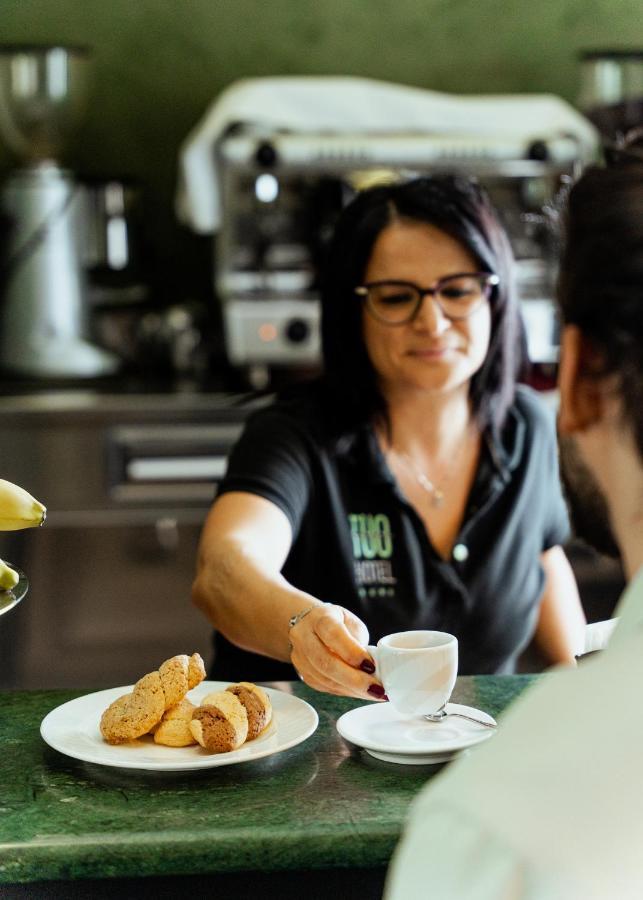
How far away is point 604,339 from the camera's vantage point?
0.81 metres

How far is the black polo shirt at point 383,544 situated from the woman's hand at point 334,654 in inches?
16.1

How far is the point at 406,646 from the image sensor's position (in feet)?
3.79

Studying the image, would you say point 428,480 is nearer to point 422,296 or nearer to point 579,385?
point 422,296

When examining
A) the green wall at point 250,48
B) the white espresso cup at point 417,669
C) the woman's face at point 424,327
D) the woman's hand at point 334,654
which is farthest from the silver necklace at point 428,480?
the green wall at point 250,48

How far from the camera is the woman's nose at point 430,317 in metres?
1.70

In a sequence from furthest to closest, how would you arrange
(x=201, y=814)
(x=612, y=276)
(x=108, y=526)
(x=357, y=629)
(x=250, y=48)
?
(x=250, y=48)
(x=108, y=526)
(x=357, y=629)
(x=201, y=814)
(x=612, y=276)

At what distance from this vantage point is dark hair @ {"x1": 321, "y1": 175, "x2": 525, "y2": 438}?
1747mm

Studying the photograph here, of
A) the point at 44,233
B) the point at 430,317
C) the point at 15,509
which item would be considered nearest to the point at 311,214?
the point at 44,233

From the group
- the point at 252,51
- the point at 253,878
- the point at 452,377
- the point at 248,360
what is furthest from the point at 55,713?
the point at 252,51

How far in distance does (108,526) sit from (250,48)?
1332 mm

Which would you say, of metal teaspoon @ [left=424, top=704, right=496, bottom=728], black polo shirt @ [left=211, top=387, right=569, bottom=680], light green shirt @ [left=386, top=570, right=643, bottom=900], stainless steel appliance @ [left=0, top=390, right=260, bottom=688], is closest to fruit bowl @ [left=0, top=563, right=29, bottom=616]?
metal teaspoon @ [left=424, top=704, right=496, bottom=728]

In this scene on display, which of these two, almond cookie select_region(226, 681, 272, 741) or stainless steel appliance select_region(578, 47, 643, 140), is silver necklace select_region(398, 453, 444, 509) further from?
stainless steel appliance select_region(578, 47, 643, 140)

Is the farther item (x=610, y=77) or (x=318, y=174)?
(x=610, y=77)

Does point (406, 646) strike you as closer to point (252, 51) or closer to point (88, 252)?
point (88, 252)
